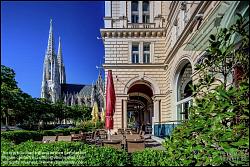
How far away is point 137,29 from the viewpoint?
56.5 feet

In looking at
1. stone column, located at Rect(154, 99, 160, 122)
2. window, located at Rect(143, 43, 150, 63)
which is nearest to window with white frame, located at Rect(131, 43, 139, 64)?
window, located at Rect(143, 43, 150, 63)

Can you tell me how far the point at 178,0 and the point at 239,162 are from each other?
8.36 ft

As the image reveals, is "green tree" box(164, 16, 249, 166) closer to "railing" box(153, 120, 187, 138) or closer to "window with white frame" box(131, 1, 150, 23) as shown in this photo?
"window with white frame" box(131, 1, 150, 23)

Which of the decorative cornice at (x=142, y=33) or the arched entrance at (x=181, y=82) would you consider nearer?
the arched entrance at (x=181, y=82)

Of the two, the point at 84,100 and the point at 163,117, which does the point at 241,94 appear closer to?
the point at 163,117

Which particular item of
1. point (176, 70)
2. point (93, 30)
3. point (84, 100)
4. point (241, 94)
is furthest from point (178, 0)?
point (84, 100)

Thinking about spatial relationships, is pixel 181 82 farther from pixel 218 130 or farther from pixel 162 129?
pixel 218 130

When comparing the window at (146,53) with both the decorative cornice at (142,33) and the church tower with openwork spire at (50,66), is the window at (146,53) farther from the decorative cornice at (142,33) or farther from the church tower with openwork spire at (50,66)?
the church tower with openwork spire at (50,66)

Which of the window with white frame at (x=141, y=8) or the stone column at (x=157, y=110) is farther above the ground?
the window with white frame at (x=141, y=8)

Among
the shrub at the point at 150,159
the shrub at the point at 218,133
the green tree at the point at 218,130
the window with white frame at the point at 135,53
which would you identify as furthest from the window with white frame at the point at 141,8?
the window with white frame at the point at 135,53

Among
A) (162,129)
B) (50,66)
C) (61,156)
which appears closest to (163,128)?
(162,129)

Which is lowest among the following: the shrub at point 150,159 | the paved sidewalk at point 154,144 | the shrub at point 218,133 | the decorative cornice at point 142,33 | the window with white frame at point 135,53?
the paved sidewalk at point 154,144

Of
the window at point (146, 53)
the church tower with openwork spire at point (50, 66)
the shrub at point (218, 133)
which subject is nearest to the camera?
the shrub at point (218, 133)

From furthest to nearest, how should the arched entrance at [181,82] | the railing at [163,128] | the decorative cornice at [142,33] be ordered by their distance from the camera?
1. the decorative cornice at [142,33]
2. the arched entrance at [181,82]
3. the railing at [163,128]
